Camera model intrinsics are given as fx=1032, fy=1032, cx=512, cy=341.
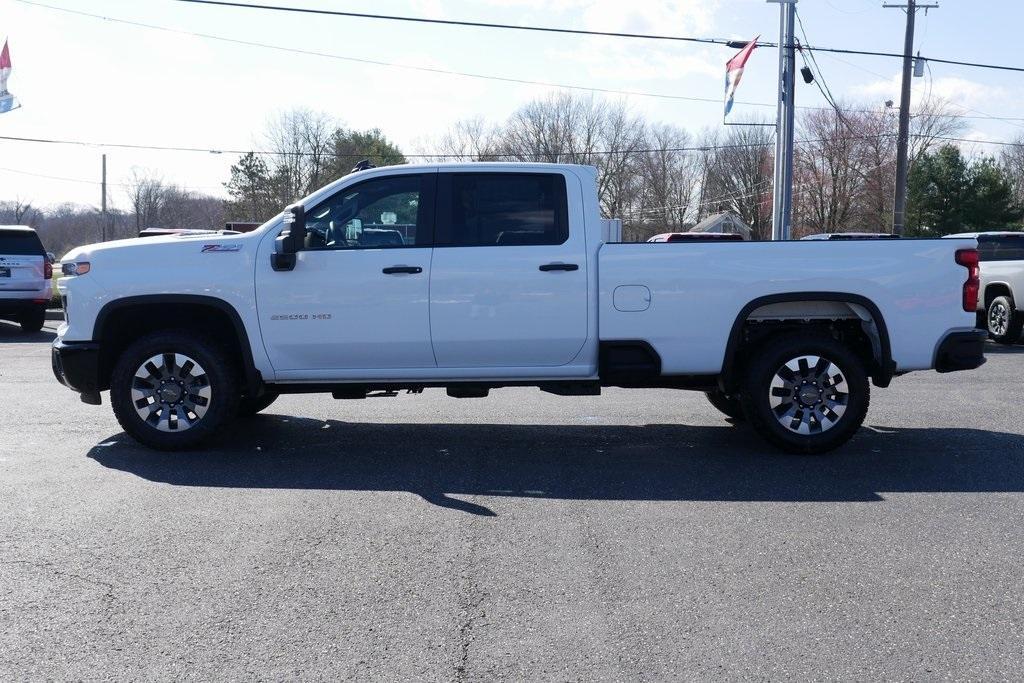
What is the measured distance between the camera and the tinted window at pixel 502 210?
7520 mm

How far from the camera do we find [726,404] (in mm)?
9031

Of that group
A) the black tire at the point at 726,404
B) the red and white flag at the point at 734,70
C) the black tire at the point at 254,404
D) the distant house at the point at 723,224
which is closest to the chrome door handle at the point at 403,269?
the black tire at the point at 254,404

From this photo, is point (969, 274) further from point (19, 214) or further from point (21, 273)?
point (19, 214)

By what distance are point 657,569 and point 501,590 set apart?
0.80 m

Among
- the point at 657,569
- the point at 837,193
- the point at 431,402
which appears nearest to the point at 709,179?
the point at 837,193

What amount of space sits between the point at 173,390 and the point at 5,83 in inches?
886

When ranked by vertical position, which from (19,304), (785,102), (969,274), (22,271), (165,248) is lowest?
(19,304)

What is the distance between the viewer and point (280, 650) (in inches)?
157

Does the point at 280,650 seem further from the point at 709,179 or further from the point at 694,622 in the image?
the point at 709,179

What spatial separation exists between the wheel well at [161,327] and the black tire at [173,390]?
0.50 feet

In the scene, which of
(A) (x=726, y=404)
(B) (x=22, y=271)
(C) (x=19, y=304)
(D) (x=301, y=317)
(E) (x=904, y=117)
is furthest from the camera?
(E) (x=904, y=117)

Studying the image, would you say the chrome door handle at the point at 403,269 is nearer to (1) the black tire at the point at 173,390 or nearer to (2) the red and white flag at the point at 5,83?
(1) the black tire at the point at 173,390

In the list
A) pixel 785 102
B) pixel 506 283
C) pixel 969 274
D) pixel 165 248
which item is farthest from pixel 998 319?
pixel 165 248

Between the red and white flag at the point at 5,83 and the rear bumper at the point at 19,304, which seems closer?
the rear bumper at the point at 19,304
